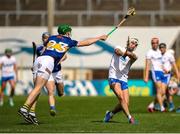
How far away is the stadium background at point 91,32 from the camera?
44.5m

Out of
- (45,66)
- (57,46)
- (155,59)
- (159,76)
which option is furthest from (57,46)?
(159,76)

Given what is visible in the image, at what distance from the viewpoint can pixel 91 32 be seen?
Result: 155ft

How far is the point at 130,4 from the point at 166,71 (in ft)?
83.6

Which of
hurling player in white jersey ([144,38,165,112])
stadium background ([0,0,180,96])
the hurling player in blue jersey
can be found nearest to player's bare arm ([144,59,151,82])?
hurling player in white jersey ([144,38,165,112])

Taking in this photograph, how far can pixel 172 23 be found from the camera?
163 ft

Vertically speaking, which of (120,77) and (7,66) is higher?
(120,77)

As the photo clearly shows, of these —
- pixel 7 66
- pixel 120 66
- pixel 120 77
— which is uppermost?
pixel 120 66

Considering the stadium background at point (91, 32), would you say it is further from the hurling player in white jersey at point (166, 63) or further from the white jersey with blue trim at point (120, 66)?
the white jersey with blue trim at point (120, 66)

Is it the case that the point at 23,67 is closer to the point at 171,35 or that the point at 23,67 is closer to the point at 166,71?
the point at 171,35

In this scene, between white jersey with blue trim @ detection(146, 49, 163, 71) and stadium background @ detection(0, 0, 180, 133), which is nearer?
white jersey with blue trim @ detection(146, 49, 163, 71)

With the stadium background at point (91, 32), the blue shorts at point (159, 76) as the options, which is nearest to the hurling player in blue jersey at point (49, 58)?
the blue shorts at point (159, 76)

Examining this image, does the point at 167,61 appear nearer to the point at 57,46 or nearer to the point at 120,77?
the point at 120,77

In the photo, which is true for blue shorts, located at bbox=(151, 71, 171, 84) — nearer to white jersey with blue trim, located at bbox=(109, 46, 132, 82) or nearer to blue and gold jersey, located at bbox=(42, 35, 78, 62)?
white jersey with blue trim, located at bbox=(109, 46, 132, 82)

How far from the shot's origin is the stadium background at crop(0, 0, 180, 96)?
44469 millimetres
